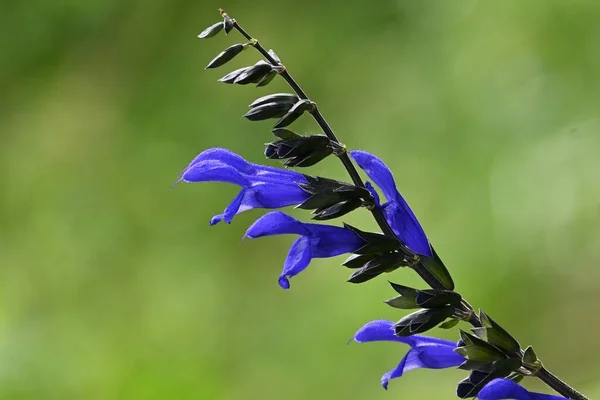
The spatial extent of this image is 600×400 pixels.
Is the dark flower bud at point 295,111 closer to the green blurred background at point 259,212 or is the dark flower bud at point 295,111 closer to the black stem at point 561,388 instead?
the black stem at point 561,388

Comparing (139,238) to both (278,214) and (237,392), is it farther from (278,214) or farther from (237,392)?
(278,214)

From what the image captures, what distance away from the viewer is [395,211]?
673 mm

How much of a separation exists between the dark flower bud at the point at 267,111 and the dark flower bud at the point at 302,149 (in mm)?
17

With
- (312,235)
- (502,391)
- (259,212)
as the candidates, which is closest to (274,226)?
(312,235)

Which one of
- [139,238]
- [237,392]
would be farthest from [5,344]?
[237,392]

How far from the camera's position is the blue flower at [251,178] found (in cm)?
65

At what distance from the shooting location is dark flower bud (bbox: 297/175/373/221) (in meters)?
0.61

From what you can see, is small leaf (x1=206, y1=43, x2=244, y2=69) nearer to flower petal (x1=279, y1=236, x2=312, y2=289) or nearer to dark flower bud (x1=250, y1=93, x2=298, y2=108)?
dark flower bud (x1=250, y1=93, x2=298, y2=108)

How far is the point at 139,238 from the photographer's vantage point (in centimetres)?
181

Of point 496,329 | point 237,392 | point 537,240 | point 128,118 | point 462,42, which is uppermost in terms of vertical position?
point 128,118

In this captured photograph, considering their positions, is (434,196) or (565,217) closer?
(565,217)

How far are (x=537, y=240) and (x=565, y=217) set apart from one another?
9cm

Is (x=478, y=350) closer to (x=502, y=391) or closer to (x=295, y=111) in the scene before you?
(x=502, y=391)

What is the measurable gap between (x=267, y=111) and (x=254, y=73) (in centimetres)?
4
